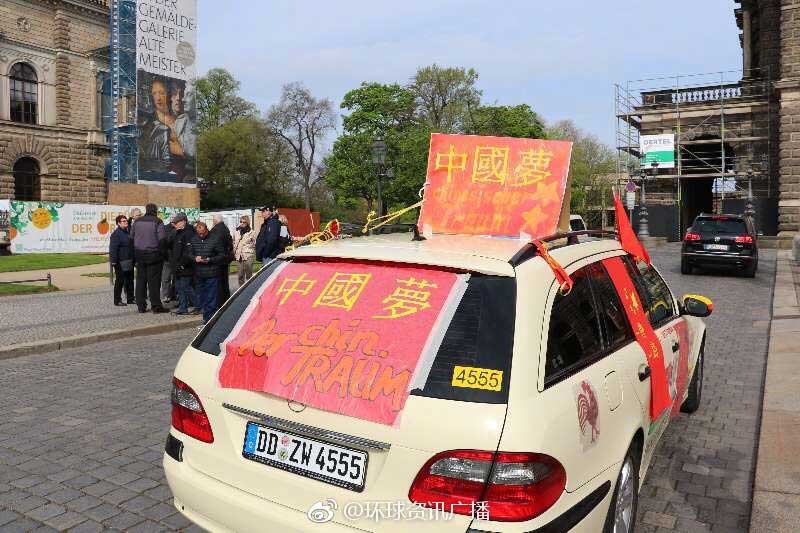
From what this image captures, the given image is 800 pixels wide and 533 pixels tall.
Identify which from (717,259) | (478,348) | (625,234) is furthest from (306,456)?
(717,259)

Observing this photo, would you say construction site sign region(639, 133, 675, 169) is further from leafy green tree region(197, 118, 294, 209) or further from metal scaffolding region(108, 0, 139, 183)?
leafy green tree region(197, 118, 294, 209)

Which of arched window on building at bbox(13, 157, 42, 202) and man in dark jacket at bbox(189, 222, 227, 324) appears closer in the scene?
man in dark jacket at bbox(189, 222, 227, 324)

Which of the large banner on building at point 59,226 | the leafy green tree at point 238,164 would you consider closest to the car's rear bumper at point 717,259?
the large banner on building at point 59,226

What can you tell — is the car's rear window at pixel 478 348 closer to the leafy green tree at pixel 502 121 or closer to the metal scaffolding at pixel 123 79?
the metal scaffolding at pixel 123 79

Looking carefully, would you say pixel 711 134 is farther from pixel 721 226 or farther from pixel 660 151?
pixel 721 226

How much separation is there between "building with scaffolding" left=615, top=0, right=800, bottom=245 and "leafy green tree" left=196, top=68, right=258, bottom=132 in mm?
38492

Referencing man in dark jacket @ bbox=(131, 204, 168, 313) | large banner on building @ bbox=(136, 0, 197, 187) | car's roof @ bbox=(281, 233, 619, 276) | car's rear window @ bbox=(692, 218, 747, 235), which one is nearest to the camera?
car's roof @ bbox=(281, 233, 619, 276)

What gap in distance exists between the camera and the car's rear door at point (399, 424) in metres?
2.30

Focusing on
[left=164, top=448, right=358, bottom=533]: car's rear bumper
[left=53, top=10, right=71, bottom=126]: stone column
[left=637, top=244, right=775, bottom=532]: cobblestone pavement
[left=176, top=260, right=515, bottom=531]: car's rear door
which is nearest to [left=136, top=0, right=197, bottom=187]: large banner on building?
[left=53, top=10, right=71, bottom=126]: stone column

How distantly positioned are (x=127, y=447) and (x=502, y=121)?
170 feet

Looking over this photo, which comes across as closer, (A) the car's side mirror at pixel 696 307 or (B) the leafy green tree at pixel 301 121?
(A) the car's side mirror at pixel 696 307

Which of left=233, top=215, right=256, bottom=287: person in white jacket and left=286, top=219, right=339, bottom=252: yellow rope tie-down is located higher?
left=286, top=219, right=339, bottom=252: yellow rope tie-down

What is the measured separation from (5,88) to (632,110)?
37298 mm

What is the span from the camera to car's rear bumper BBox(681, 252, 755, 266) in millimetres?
17828
